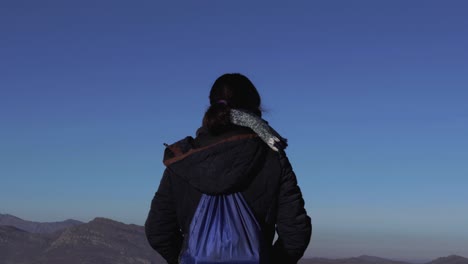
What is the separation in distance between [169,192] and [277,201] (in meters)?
0.84

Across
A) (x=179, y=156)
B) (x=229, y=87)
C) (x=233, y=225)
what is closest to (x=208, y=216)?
(x=233, y=225)

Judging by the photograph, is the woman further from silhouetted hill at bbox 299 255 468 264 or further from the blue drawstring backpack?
silhouetted hill at bbox 299 255 468 264

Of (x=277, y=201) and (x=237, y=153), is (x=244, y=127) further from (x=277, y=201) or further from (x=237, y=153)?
(x=277, y=201)

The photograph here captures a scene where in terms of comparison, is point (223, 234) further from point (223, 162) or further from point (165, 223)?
point (165, 223)

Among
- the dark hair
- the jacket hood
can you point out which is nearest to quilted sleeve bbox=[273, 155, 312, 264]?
the jacket hood

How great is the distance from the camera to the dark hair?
5328mm

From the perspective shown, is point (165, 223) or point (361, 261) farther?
point (361, 261)

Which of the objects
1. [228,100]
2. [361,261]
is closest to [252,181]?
[228,100]

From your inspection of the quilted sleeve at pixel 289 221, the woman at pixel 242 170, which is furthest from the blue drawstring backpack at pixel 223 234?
the quilted sleeve at pixel 289 221

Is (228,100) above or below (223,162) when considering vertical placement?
above

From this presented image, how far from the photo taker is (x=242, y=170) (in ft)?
17.0

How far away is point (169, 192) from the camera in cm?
554

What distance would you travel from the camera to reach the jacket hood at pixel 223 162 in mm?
5156

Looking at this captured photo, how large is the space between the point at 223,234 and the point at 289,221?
0.53 metres
